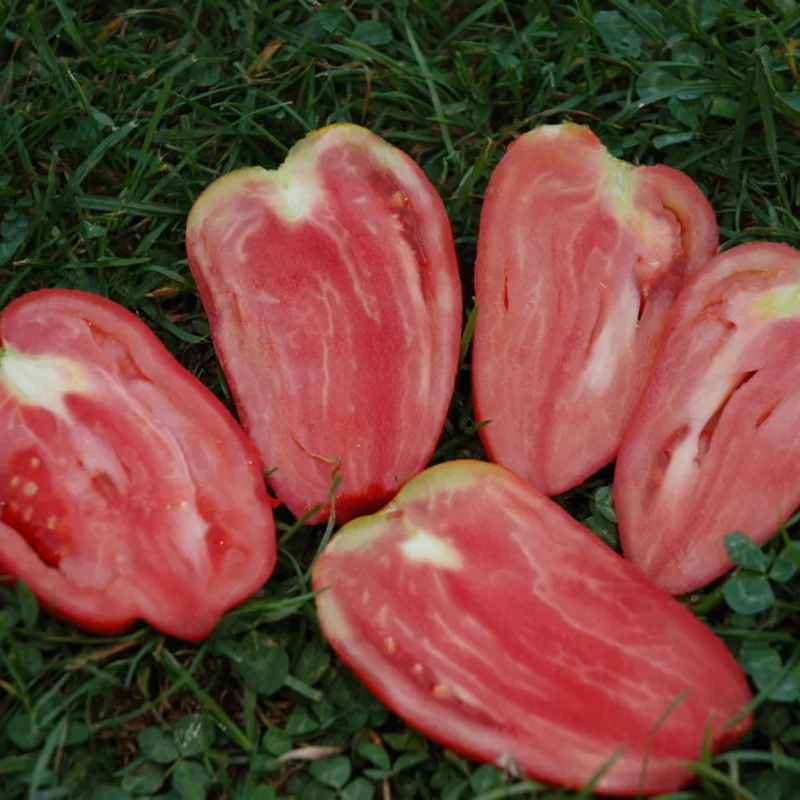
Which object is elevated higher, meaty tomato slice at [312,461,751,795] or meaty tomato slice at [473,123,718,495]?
meaty tomato slice at [473,123,718,495]

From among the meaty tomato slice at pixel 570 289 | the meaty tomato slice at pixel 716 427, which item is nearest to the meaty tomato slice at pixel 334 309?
the meaty tomato slice at pixel 570 289

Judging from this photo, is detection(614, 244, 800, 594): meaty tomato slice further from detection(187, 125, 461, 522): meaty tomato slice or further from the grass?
detection(187, 125, 461, 522): meaty tomato slice

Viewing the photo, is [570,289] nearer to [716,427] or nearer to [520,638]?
[716,427]

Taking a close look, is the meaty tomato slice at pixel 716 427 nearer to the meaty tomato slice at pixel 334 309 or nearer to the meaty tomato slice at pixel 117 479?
the meaty tomato slice at pixel 334 309

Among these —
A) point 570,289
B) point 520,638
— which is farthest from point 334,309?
point 520,638

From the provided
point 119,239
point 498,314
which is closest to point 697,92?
point 498,314

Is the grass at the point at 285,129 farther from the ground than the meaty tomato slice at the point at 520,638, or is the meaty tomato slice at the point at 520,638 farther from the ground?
the grass at the point at 285,129

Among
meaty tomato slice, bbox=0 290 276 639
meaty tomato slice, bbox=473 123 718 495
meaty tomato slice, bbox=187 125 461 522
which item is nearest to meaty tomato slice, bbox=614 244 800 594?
meaty tomato slice, bbox=473 123 718 495

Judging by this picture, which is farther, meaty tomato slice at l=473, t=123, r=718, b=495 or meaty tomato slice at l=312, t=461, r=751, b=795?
meaty tomato slice at l=473, t=123, r=718, b=495
